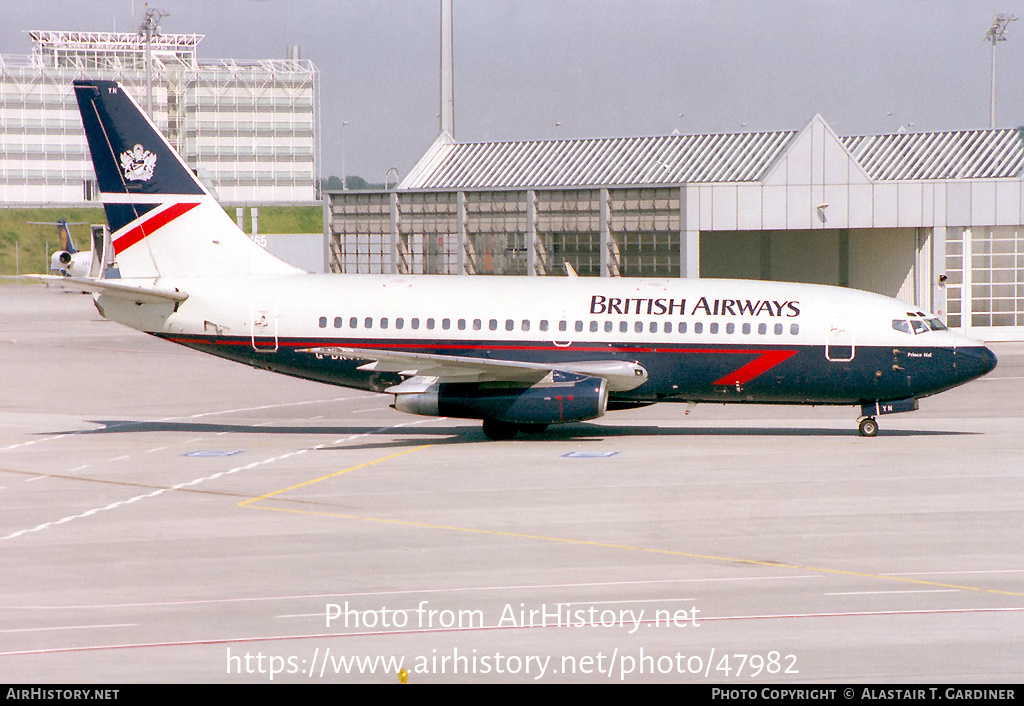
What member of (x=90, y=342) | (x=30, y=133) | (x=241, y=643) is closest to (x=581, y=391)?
(x=241, y=643)

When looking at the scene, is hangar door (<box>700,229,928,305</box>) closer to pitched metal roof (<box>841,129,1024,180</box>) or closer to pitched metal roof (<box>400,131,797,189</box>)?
pitched metal roof (<box>841,129,1024,180</box>)

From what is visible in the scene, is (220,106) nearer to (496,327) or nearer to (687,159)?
(687,159)

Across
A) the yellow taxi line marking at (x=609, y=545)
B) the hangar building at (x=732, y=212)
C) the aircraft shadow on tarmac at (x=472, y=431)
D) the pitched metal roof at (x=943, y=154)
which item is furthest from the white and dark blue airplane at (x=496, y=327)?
the pitched metal roof at (x=943, y=154)

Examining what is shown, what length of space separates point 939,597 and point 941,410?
2205cm

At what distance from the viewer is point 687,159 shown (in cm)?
6144

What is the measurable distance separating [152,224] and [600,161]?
3708 centimetres

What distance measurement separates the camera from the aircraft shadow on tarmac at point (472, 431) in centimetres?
2875

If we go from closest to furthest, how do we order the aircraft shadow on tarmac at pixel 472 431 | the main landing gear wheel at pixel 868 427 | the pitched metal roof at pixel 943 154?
the main landing gear wheel at pixel 868 427, the aircraft shadow on tarmac at pixel 472 431, the pitched metal roof at pixel 943 154

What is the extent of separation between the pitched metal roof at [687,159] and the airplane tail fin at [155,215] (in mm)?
32776

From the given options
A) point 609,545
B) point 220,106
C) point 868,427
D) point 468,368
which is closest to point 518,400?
point 468,368

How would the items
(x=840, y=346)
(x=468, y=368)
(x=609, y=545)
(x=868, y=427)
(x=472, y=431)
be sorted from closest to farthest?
(x=609, y=545), (x=468, y=368), (x=840, y=346), (x=868, y=427), (x=472, y=431)

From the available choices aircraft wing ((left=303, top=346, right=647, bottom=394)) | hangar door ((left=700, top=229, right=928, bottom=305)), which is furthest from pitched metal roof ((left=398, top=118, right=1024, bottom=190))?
aircraft wing ((left=303, top=346, right=647, bottom=394))

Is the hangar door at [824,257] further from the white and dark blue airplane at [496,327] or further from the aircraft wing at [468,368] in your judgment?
the aircraft wing at [468,368]

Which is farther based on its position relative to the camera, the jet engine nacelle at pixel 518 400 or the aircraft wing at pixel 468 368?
the jet engine nacelle at pixel 518 400
